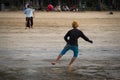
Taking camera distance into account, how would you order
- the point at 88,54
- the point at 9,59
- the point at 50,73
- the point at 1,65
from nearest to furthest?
the point at 50,73
the point at 1,65
the point at 9,59
the point at 88,54

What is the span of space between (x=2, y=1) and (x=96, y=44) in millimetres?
62916

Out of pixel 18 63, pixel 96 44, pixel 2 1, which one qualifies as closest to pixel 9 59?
pixel 18 63

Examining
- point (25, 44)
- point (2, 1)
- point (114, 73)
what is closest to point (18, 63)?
point (114, 73)

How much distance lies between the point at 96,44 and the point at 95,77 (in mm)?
9194

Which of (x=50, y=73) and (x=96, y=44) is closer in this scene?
(x=50, y=73)

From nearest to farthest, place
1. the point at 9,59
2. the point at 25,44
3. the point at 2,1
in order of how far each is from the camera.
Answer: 1. the point at 9,59
2. the point at 25,44
3. the point at 2,1

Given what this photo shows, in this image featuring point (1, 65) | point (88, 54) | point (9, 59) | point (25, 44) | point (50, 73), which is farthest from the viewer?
point (25, 44)

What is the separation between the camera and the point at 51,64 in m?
15.4

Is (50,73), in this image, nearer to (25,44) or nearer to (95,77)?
(95,77)

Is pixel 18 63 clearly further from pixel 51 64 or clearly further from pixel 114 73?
pixel 114 73

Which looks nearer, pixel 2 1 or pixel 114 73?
pixel 114 73

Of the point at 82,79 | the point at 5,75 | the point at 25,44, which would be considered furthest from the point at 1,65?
the point at 25,44

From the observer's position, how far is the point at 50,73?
13539 mm

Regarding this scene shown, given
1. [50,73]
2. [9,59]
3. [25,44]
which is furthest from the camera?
[25,44]
